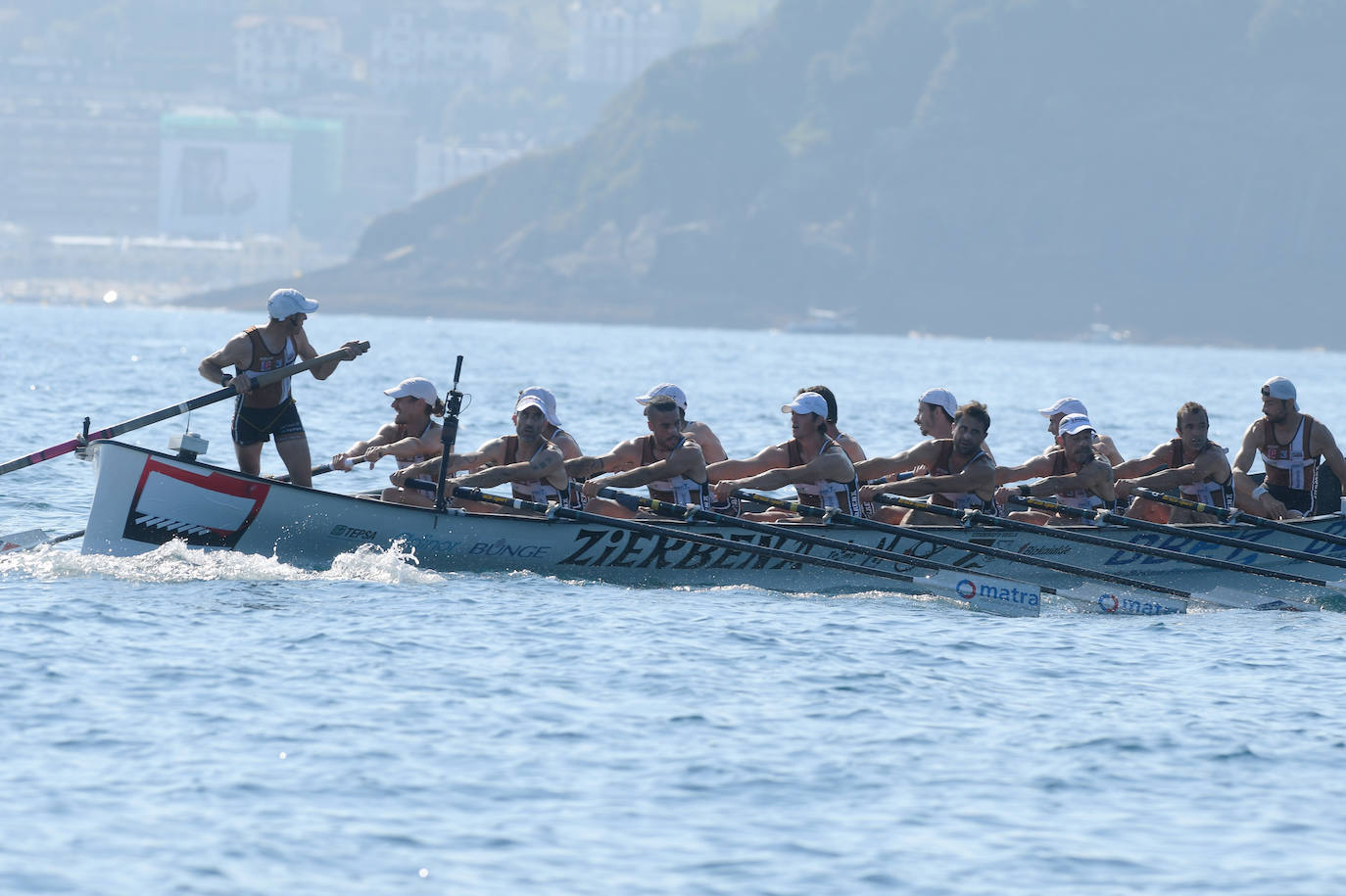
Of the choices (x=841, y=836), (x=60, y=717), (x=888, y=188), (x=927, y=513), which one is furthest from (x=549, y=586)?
(x=888, y=188)

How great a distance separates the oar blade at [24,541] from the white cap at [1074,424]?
9449 millimetres

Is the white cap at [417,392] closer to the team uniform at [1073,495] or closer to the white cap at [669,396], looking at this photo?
the white cap at [669,396]

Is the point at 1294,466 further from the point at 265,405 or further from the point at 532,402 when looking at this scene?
the point at 265,405

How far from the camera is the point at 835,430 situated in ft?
59.3

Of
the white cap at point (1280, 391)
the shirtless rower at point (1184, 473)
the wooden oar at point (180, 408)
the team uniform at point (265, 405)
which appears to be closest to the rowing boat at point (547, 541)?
the wooden oar at point (180, 408)

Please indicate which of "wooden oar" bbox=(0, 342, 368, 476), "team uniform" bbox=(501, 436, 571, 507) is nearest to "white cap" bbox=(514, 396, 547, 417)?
"team uniform" bbox=(501, 436, 571, 507)

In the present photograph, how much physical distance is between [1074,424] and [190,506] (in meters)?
8.15

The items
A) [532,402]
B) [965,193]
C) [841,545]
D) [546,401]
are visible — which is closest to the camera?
[532,402]

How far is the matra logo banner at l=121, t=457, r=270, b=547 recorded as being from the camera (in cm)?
Answer: 1573

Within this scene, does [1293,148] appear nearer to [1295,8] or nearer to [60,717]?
[1295,8]

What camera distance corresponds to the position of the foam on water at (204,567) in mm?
16078

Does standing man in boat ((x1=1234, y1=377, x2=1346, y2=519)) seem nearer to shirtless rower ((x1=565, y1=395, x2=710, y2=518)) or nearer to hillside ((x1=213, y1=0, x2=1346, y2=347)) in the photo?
shirtless rower ((x1=565, y1=395, x2=710, y2=518))

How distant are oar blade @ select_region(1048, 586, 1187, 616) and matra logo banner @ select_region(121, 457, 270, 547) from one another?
23.8 feet

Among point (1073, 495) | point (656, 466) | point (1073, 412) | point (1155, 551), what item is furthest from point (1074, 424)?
point (656, 466)
